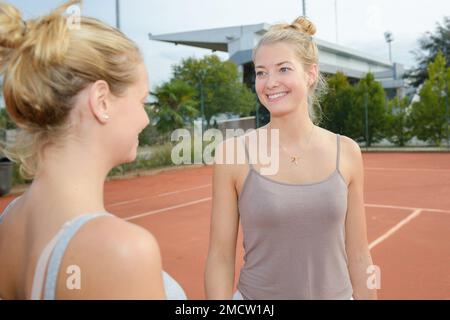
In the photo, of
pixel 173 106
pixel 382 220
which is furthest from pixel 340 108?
pixel 382 220

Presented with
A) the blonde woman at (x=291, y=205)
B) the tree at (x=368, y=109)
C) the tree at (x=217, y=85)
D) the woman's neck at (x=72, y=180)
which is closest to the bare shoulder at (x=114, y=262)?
the woman's neck at (x=72, y=180)

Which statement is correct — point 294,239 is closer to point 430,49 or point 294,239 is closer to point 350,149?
point 350,149

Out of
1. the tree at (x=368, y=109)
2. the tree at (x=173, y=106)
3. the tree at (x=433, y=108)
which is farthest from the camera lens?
the tree at (x=368, y=109)

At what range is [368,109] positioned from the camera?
65.9 ft

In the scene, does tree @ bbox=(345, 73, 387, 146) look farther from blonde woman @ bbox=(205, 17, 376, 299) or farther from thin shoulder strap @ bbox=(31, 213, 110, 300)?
thin shoulder strap @ bbox=(31, 213, 110, 300)

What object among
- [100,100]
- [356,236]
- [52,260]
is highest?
[100,100]

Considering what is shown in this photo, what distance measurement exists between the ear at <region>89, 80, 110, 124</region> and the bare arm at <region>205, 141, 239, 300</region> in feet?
2.75

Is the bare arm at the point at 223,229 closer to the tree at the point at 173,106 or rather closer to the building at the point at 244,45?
the tree at the point at 173,106

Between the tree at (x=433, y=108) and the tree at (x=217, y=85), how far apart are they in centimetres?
770

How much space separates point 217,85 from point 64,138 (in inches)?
833

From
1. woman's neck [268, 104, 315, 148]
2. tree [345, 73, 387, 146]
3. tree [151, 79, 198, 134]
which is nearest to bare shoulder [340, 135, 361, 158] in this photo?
woman's neck [268, 104, 315, 148]

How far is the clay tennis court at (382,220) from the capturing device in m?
4.21

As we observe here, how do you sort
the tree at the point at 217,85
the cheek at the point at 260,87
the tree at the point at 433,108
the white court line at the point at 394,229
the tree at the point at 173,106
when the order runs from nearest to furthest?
the cheek at the point at 260,87, the white court line at the point at 394,229, the tree at the point at 173,106, the tree at the point at 433,108, the tree at the point at 217,85
